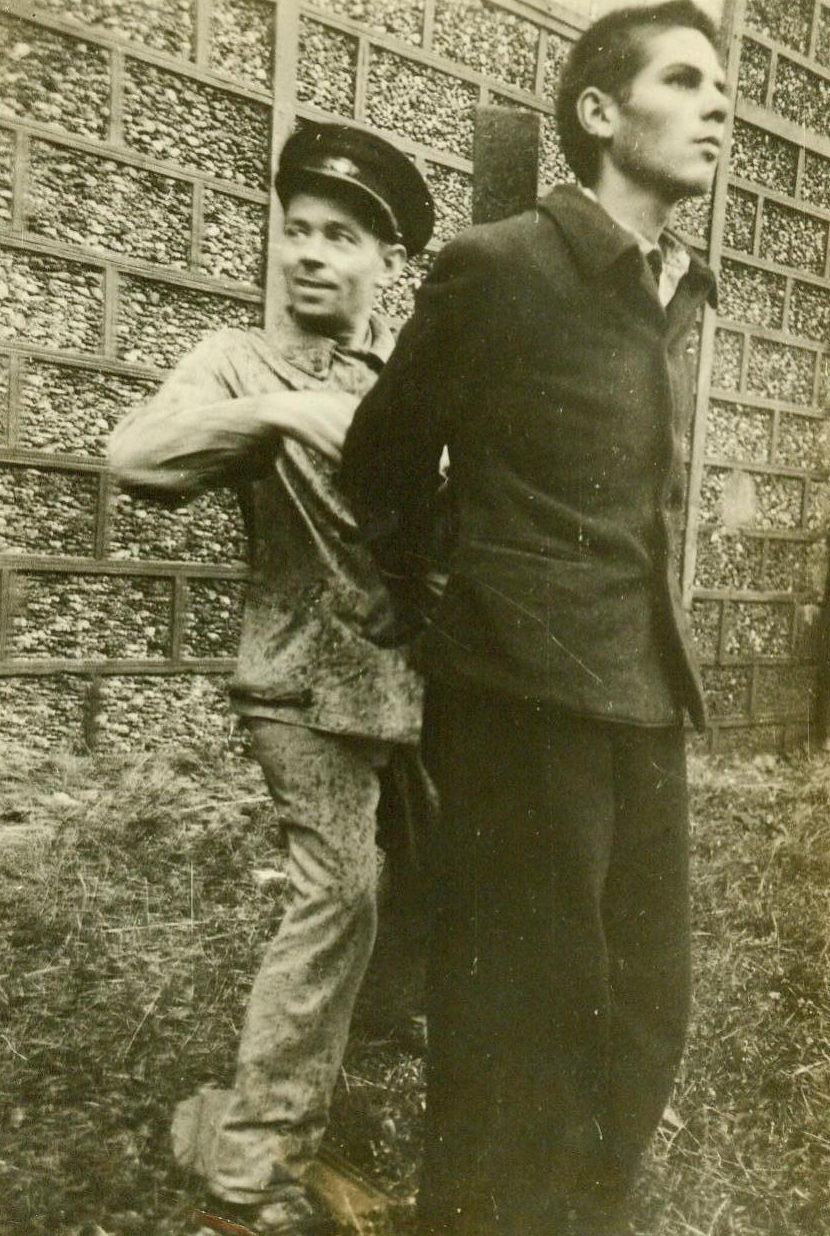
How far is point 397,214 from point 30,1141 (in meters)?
1.49

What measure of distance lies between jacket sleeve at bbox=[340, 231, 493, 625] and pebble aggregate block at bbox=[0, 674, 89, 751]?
62 centimetres

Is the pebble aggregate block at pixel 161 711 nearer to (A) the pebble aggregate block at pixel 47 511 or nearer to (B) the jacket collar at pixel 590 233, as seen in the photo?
(A) the pebble aggregate block at pixel 47 511

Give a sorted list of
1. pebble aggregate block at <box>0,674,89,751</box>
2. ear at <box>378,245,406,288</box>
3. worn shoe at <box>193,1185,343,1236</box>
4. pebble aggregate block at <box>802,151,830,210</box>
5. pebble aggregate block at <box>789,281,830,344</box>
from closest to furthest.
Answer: worn shoe at <box>193,1185,343,1236</box> → ear at <box>378,245,406,288</box> → pebble aggregate block at <box>0,674,89,751</box> → pebble aggregate block at <box>802,151,830,210</box> → pebble aggregate block at <box>789,281,830,344</box>

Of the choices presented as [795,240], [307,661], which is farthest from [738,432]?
[307,661]

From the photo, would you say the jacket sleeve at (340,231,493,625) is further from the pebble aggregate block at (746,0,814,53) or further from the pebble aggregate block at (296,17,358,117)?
the pebble aggregate block at (746,0,814,53)

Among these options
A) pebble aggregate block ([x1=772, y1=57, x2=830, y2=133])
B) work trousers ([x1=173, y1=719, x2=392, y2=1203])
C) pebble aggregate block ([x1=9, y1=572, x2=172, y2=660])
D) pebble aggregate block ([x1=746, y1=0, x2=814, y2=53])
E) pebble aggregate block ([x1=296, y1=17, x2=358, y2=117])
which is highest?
pebble aggregate block ([x1=746, y1=0, x2=814, y2=53])

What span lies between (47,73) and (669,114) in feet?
2.91

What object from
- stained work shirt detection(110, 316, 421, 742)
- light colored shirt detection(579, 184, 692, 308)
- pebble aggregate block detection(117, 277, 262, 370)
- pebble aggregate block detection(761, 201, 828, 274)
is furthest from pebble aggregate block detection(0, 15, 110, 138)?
pebble aggregate block detection(761, 201, 828, 274)

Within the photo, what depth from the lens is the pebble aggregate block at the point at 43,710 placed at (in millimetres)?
1664

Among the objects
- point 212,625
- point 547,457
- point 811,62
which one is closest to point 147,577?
point 212,625

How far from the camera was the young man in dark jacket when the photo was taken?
1358 millimetres

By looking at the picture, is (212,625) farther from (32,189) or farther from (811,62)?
(811,62)

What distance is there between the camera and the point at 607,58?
1398 mm

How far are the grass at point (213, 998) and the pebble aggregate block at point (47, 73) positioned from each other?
0.99m
